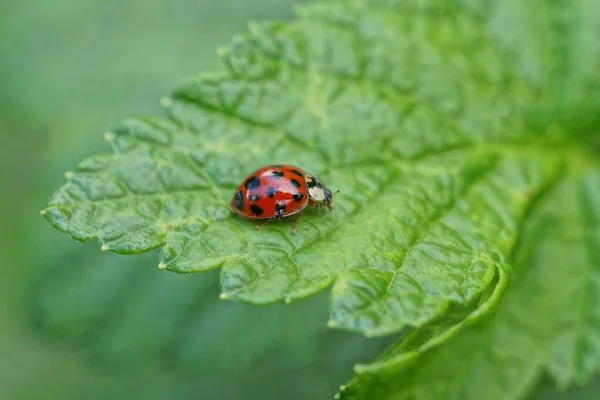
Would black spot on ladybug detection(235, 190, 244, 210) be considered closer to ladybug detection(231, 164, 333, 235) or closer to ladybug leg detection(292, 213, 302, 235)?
ladybug detection(231, 164, 333, 235)

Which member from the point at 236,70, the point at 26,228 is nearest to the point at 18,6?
the point at 26,228

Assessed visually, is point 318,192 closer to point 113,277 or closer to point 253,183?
point 253,183

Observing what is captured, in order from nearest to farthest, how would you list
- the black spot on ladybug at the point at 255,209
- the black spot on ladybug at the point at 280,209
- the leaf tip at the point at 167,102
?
1. the black spot on ladybug at the point at 255,209
2. the black spot on ladybug at the point at 280,209
3. the leaf tip at the point at 167,102

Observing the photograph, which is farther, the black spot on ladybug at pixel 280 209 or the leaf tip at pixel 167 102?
the leaf tip at pixel 167 102

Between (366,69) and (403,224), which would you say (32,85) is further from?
(403,224)

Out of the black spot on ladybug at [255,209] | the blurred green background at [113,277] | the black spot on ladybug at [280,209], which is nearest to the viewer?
the black spot on ladybug at [255,209]

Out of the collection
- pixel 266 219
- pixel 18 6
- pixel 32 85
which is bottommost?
pixel 266 219

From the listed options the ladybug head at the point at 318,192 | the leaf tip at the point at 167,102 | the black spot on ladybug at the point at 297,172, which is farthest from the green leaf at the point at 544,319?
the leaf tip at the point at 167,102

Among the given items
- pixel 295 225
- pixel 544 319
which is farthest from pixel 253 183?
pixel 544 319

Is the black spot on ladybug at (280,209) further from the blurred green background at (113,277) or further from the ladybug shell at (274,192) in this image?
the blurred green background at (113,277)
